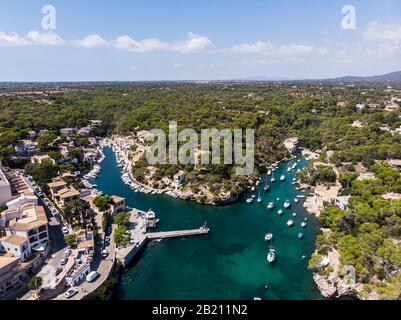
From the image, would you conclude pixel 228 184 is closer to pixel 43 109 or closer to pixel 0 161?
pixel 0 161

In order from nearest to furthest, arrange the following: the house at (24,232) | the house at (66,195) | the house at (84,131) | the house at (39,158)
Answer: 1. the house at (24,232)
2. the house at (66,195)
3. the house at (39,158)
4. the house at (84,131)

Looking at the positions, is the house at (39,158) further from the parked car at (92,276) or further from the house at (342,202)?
the house at (342,202)

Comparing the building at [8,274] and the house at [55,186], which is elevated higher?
the house at [55,186]

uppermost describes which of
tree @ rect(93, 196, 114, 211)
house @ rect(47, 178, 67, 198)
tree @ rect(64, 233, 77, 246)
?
house @ rect(47, 178, 67, 198)

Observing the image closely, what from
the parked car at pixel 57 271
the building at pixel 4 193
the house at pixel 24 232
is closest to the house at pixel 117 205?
the house at pixel 24 232

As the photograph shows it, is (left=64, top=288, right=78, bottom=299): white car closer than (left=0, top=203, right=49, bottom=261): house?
Yes

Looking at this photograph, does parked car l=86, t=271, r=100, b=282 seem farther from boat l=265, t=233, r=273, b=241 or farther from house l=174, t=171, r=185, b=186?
house l=174, t=171, r=185, b=186

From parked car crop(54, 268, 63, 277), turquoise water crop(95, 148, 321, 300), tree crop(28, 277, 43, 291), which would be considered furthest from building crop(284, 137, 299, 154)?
tree crop(28, 277, 43, 291)
